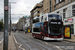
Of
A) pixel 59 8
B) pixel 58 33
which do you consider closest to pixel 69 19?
pixel 59 8

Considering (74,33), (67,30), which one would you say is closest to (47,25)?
(67,30)

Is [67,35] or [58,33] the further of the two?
[67,35]

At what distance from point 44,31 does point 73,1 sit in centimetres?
1544

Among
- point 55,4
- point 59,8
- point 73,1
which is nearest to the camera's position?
point 73,1

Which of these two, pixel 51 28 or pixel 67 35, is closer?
pixel 51 28

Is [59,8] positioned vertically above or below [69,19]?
above

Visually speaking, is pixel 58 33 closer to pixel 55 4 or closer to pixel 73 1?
pixel 73 1

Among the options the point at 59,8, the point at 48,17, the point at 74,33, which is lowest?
the point at 74,33

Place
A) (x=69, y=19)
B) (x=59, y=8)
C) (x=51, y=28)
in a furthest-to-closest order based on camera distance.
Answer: (x=59, y=8) < (x=69, y=19) < (x=51, y=28)

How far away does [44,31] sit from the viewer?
20734mm

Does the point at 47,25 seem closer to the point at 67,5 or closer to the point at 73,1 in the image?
the point at 73,1

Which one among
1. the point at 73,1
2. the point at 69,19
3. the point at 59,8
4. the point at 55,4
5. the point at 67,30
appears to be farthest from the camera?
the point at 55,4

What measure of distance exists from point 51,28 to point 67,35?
561cm

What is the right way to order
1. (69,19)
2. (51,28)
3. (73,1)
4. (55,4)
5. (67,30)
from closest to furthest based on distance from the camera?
(51,28)
(67,30)
(73,1)
(69,19)
(55,4)
